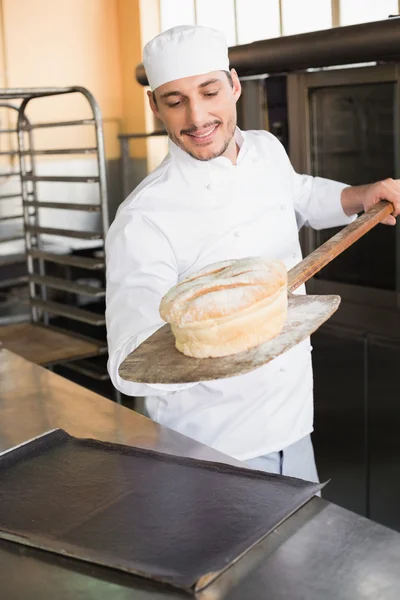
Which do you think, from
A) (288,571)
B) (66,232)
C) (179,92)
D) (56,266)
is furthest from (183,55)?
(56,266)

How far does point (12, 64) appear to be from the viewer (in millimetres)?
4242

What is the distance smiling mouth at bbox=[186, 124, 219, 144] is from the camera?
5.53ft

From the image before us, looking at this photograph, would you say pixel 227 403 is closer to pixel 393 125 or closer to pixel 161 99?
pixel 161 99

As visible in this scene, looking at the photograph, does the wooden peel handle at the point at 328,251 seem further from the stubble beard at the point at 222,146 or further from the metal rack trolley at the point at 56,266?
the metal rack trolley at the point at 56,266

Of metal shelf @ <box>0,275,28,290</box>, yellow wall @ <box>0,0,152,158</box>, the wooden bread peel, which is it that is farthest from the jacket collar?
yellow wall @ <box>0,0,152,158</box>

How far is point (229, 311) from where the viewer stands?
42.9 inches

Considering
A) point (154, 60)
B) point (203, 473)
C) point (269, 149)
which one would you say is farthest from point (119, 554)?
point (269, 149)

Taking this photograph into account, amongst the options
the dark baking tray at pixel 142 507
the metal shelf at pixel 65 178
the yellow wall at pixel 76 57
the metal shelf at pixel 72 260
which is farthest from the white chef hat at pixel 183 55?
the yellow wall at pixel 76 57

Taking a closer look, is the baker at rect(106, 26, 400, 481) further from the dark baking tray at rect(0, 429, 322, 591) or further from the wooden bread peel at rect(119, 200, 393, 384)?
the wooden bread peel at rect(119, 200, 393, 384)

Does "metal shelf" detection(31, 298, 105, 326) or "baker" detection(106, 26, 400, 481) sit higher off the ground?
"baker" detection(106, 26, 400, 481)

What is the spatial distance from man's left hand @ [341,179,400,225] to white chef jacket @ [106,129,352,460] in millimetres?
183

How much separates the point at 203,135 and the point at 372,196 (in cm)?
46

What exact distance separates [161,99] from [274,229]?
1.42 feet

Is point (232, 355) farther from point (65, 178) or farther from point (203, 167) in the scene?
point (65, 178)
